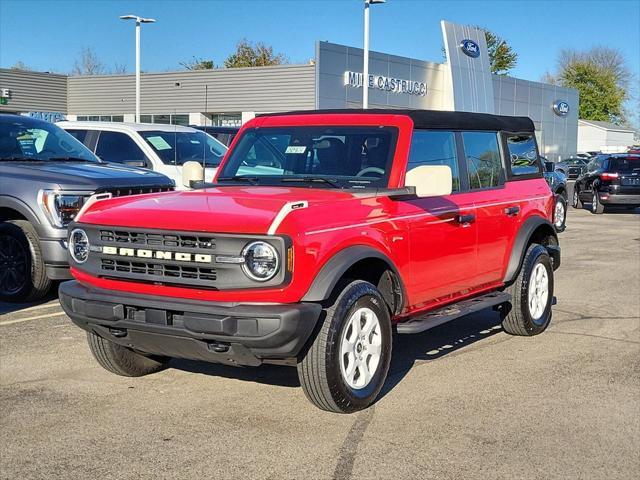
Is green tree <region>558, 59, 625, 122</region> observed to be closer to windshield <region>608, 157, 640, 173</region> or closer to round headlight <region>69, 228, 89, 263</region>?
windshield <region>608, 157, 640, 173</region>

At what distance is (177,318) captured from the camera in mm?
4781

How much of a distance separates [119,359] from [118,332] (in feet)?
2.48

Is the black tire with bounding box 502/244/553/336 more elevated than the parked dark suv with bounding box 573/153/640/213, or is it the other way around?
the parked dark suv with bounding box 573/153/640/213

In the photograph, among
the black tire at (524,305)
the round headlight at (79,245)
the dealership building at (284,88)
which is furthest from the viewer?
the dealership building at (284,88)

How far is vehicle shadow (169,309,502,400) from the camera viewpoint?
602cm

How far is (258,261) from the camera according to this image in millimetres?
4699

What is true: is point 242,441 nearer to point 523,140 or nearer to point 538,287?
point 538,287

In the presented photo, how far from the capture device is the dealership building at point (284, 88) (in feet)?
123

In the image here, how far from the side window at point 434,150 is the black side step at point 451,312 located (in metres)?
0.90

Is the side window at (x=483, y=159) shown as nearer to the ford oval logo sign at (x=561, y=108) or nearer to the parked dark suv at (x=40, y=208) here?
the parked dark suv at (x=40, y=208)

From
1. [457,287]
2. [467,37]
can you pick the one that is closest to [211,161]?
[457,287]

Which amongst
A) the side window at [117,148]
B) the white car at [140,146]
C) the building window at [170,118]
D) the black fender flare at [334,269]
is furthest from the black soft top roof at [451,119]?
the building window at [170,118]

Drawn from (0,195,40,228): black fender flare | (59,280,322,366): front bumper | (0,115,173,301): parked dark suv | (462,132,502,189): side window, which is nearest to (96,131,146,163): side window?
(0,115,173,301): parked dark suv

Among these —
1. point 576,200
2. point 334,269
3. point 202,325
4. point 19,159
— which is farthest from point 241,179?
point 576,200
